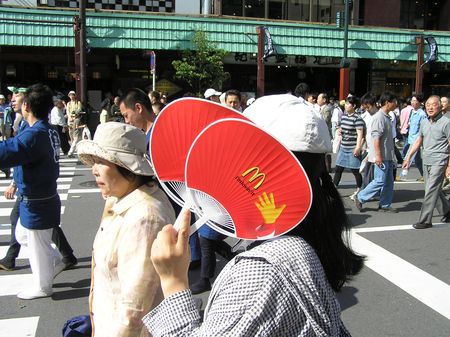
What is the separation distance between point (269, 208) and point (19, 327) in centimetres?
336

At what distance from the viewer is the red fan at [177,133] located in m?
1.25

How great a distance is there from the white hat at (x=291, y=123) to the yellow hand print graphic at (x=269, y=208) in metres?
0.19

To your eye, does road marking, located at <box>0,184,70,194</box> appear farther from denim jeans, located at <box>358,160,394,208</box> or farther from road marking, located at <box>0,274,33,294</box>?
denim jeans, located at <box>358,160,394,208</box>

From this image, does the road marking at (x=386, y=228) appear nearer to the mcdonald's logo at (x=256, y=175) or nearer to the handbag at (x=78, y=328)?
the handbag at (x=78, y=328)

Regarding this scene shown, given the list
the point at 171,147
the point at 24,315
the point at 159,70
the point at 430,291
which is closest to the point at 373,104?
the point at 430,291

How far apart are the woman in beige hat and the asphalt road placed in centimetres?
195

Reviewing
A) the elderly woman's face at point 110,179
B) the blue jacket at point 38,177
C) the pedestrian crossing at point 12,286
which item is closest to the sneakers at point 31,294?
the pedestrian crossing at point 12,286

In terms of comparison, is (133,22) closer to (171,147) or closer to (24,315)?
(24,315)

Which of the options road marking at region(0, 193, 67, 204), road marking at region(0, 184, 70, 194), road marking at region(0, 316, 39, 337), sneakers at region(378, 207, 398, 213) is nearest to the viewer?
road marking at region(0, 316, 39, 337)

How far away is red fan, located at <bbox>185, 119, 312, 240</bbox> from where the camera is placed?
1127mm

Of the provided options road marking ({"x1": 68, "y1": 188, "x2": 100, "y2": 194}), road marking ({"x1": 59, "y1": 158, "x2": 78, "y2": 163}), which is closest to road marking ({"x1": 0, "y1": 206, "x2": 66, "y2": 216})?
road marking ({"x1": 68, "y1": 188, "x2": 100, "y2": 194})

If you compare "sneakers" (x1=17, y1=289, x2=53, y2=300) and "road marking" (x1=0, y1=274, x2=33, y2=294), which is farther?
"road marking" (x1=0, y1=274, x2=33, y2=294)

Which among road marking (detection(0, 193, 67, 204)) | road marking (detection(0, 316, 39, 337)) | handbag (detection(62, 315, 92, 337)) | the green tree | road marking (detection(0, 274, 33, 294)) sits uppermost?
the green tree

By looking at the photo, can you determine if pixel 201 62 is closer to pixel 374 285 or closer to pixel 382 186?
pixel 382 186
